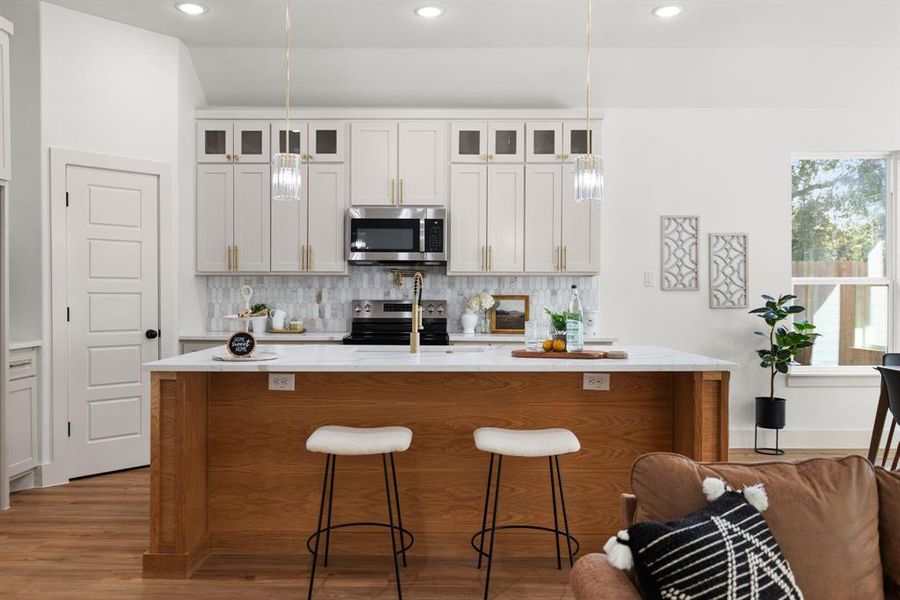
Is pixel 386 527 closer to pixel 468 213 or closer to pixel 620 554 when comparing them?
pixel 620 554

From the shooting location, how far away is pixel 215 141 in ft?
15.4

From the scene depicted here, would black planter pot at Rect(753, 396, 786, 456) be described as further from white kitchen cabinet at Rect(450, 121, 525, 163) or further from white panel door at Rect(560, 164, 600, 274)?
white kitchen cabinet at Rect(450, 121, 525, 163)

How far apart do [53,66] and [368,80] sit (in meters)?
2.15

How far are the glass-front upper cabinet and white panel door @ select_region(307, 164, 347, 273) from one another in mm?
1478

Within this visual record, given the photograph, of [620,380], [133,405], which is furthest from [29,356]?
[620,380]

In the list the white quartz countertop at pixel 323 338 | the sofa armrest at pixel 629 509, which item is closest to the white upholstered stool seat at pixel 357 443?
the sofa armrest at pixel 629 509

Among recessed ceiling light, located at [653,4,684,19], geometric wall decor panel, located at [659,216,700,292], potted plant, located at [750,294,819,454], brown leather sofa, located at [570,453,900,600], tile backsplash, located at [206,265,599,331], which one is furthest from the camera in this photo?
tile backsplash, located at [206,265,599,331]

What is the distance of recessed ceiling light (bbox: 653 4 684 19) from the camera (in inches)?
153

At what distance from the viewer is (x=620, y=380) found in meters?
2.80

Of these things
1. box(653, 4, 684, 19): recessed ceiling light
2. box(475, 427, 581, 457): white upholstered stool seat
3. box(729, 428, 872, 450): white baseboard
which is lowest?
box(729, 428, 872, 450): white baseboard

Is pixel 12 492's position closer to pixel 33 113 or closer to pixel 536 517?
pixel 33 113

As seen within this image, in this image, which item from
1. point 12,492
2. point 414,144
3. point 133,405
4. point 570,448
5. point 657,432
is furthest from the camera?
point 414,144

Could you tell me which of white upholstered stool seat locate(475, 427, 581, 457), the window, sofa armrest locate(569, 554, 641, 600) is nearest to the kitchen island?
white upholstered stool seat locate(475, 427, 581, 457)

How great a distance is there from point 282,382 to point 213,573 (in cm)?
88
